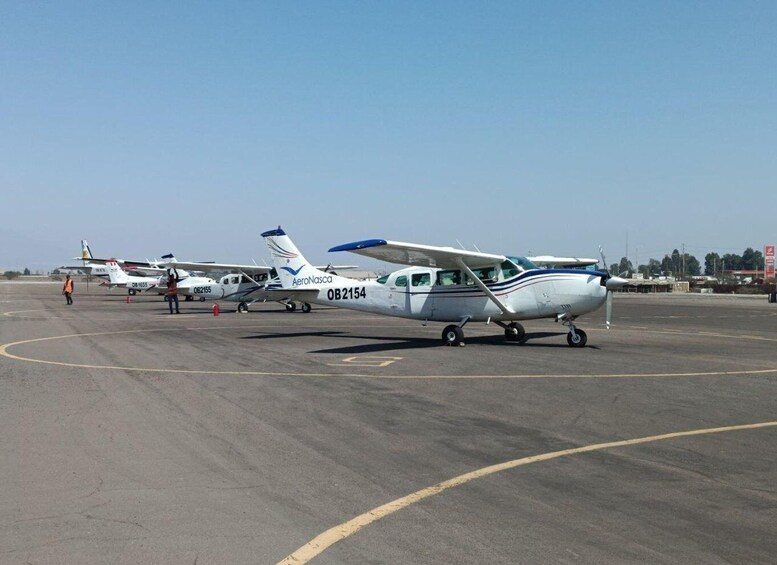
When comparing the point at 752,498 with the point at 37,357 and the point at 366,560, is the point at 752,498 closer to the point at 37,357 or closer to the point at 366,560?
the point at 366,560

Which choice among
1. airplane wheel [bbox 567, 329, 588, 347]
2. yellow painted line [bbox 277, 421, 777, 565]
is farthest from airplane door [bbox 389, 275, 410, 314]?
yellow painted line [bbox 277, 421, 777, 565]

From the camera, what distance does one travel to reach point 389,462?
7.01 meters

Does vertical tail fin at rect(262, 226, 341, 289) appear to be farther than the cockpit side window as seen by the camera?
Yes

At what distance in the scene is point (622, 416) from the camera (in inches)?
368

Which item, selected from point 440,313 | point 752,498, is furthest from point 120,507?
point 440,313

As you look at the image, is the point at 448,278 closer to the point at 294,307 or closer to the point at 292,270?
the point at 292,270

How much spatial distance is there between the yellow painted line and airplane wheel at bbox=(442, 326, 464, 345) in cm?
1074

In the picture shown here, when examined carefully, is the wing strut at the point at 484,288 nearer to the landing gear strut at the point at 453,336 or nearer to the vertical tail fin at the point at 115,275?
the landing gear strut at the point at 453,336

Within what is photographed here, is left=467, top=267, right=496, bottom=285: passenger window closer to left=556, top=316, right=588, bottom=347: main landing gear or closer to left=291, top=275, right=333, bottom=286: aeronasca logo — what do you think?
left=556, top=316, right=588, bottom=347: main landing gear

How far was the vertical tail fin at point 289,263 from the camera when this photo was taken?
26.7m

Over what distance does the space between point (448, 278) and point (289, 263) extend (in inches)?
376

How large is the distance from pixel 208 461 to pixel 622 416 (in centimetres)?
552

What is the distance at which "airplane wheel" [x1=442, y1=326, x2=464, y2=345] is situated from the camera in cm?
1923

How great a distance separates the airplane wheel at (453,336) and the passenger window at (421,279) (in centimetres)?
221
